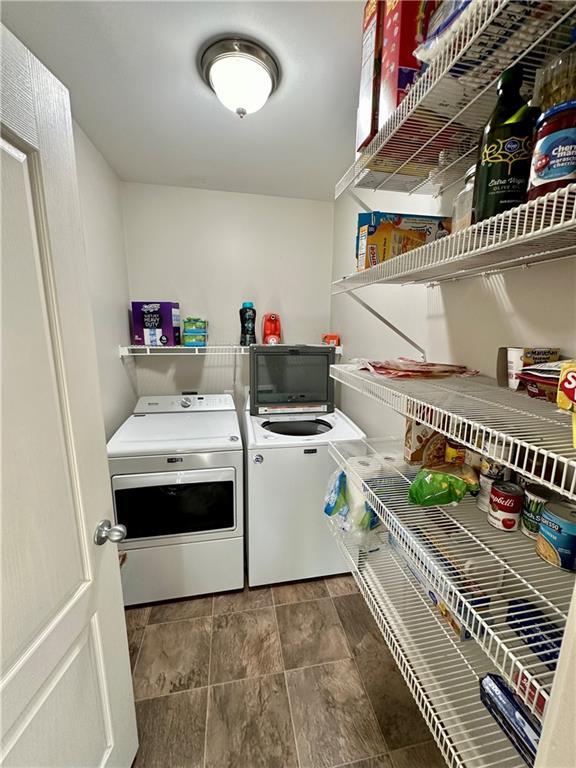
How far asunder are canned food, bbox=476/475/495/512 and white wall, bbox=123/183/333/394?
6.09 feet

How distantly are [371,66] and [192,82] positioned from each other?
723 mm

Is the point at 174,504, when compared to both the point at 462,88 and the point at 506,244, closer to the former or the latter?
the point at 506,244

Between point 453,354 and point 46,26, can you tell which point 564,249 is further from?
point 46,26

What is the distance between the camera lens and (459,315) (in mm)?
1093

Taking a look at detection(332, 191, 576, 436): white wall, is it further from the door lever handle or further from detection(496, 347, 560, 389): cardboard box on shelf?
the door lever handle

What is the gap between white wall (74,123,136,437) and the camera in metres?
1.61

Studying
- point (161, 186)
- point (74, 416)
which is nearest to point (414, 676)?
point (74, 416)

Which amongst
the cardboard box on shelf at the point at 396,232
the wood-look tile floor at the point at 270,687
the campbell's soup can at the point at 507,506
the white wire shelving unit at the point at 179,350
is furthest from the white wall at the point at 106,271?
the campbell's soup can at the point at 507,506

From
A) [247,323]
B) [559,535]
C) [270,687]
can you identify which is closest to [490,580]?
[559,535]

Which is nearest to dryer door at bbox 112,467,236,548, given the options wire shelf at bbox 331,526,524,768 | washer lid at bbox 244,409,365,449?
washer lid at bbox 244,409,365,449

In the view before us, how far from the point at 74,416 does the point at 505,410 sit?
955mm

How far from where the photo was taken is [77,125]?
1500 millimetres

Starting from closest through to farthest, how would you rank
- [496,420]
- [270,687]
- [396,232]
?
[496,420] → [396,232] → [270,687]

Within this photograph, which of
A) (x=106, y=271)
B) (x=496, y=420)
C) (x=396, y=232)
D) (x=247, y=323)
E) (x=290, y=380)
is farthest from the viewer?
(x=247, y=323)
